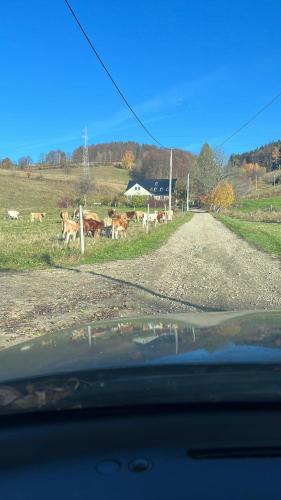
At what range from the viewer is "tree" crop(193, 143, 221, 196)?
93.1m

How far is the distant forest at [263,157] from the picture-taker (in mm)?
162750

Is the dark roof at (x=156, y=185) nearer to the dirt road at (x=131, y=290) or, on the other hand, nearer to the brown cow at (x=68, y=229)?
the brown cow at (x=68, y=229)

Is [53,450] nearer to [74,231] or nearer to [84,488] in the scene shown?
[84,488]

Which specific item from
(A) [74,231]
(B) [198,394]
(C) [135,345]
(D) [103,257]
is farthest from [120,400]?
(A) [74,231]

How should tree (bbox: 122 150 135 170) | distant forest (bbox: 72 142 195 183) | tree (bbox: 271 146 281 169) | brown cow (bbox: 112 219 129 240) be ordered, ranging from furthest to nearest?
tree (bbox: 271 146 281 169) → tree (bbox: 122 150 135 170) → distant forest (bbox: 72 142 195 183) → brown cow (bbox: 112 219 129 240)

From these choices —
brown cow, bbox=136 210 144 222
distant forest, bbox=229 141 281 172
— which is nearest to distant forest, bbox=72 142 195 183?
brown cow, bbox=136 210 144 222

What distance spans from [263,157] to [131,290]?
168645mm

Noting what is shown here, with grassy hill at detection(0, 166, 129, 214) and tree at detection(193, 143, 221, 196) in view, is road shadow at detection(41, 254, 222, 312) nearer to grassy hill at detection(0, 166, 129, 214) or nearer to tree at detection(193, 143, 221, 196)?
grassy hill at detection(0, 166, 129, 214)

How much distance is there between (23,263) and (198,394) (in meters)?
12.9

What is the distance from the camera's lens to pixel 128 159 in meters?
119

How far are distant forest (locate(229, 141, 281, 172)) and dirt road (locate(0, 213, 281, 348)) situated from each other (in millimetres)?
148160

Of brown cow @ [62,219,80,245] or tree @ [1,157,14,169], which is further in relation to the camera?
tree @ [1,157,14,169]

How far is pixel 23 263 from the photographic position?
48.1 feet

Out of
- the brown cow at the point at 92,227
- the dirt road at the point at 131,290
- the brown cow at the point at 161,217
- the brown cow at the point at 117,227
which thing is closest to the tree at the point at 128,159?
the brown cow at the point at 161,217
